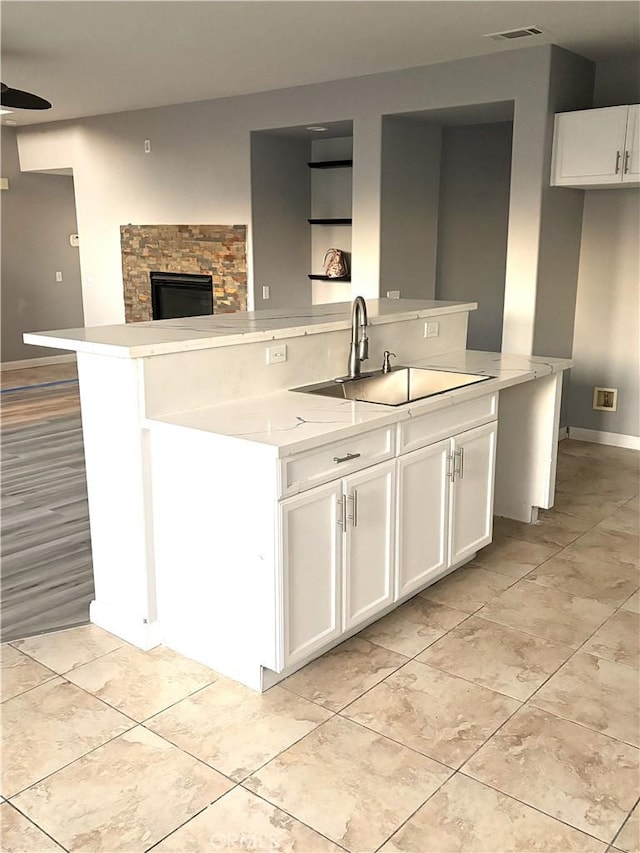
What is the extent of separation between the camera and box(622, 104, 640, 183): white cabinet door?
447 cm

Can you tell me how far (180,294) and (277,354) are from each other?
4.44 meters

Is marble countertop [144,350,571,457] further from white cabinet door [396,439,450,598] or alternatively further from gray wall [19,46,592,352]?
gray wall [19,46,592,352]

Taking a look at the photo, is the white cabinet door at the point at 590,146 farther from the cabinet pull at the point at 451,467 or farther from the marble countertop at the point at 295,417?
the cabinet pull at the point at 451,467

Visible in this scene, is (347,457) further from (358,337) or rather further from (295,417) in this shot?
(358,337)

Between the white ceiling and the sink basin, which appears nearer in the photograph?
the sink basin

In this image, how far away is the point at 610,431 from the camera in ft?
18.3

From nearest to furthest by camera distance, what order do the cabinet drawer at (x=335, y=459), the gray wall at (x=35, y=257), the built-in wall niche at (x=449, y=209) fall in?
the cabinet drawer at (x=335, y=459) < the built-in wall niche at (x=449, y=209) < the gray wall at (x=35, y=257)

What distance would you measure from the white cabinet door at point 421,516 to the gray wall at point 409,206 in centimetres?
286

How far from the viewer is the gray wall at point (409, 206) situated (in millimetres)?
5555

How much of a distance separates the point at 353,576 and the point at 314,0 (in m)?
2.80

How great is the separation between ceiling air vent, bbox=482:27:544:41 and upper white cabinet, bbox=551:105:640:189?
0.54m

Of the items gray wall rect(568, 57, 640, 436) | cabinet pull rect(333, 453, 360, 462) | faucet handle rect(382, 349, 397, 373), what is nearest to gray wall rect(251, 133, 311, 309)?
gray wall rect(568, 57, 640, 436)

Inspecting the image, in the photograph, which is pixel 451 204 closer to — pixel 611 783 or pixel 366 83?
pixel 366 83

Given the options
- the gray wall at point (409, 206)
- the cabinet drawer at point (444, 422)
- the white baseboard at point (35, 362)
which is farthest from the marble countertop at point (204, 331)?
the white baseboard at point (35, 362)
